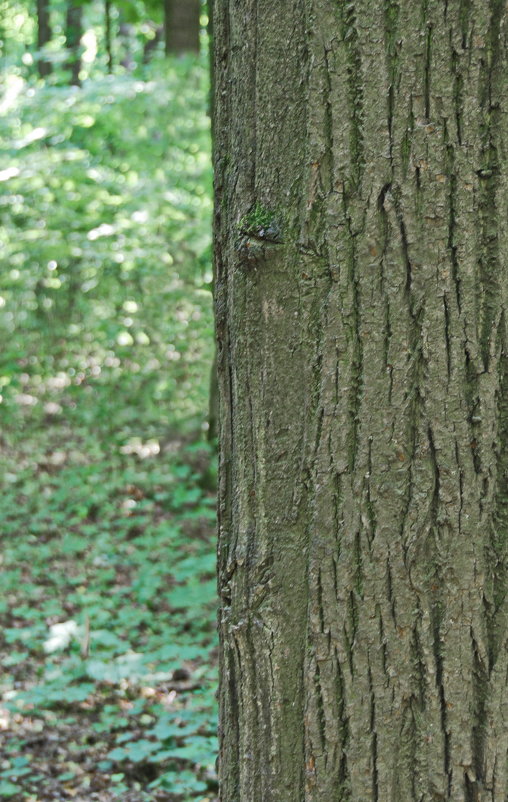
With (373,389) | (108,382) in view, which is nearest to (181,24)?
(108,382)

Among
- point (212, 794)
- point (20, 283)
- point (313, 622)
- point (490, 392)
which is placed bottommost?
point (212, 794)

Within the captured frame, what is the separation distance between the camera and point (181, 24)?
31.3 ft

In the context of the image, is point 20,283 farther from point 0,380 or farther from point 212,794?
point 212,794

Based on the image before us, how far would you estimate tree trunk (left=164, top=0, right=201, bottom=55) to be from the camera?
9531mm

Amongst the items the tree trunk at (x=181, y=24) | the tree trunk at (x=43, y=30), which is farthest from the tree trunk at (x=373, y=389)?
the tree trunk at (x=43, y=30)

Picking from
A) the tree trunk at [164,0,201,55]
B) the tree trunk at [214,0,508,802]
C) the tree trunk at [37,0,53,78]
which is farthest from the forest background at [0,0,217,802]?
the tree trunk at [37,0,53,78]

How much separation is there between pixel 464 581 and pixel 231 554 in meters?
0.51

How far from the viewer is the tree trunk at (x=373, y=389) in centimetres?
151

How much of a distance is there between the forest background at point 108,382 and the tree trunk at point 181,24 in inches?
4.3

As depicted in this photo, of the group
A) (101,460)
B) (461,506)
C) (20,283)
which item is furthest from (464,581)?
(20,283)

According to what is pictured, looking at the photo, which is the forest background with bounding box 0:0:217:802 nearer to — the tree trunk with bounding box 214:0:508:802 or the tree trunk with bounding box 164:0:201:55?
the tree trunk with bounding box 164:0:201:55

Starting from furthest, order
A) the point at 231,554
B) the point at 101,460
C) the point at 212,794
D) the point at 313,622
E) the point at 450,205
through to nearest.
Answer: the point at 101,460 < the point at 212,794 < the point at 231,554 < the point at 313,622 < the point at 450,205

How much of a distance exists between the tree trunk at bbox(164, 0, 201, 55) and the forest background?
0.36 ft

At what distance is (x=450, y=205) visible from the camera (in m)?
1.52
